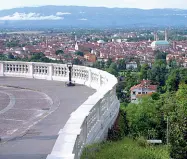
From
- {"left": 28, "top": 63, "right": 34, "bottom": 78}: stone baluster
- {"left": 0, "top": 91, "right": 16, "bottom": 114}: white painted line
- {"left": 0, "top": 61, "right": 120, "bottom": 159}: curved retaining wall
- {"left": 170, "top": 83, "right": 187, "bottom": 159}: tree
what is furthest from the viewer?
{"left": 28, "top": 63, "right": 34, "bottom": 78}: stone baluster

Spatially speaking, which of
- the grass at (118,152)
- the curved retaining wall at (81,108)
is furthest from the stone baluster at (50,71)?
the grass at (118,152)

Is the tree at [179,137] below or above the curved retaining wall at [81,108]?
below

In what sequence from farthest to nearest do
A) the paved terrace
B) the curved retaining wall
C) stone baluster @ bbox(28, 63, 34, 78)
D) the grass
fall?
1. stone baluster @ bbox(28, 63, 34, 78)
2. the paved terrace
3. the grass
4. the curved retaining wall

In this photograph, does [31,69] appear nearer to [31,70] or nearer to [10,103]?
[31,70]

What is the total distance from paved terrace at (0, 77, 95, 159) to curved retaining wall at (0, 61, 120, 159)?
45 centimetres

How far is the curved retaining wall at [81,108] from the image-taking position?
5.54 metres

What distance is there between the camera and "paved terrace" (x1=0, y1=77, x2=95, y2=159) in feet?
22.1

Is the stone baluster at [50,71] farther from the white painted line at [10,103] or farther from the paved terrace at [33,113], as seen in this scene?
the white painted line at [10,103]

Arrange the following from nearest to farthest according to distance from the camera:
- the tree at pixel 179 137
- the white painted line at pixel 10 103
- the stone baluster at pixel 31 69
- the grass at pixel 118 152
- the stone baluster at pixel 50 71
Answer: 1. the grass at pixel 118 152
2. the white painted line at pixel 10 103
3. the tree at pixel 179 137
4. the stone baluster at pixel 50 71
5. the stone baluster at pixel 31 69

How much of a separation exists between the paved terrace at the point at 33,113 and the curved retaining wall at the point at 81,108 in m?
0.45

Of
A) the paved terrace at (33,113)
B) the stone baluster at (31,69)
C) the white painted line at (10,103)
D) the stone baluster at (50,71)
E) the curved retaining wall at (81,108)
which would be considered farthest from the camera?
the stone baluster at (31,69)

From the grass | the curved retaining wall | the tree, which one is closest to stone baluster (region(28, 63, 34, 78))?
the curved retaining wall

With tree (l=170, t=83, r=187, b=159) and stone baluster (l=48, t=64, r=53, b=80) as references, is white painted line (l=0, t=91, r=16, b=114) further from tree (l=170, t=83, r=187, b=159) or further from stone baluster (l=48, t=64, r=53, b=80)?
tree (l=170, t=83, r=187, b=159)

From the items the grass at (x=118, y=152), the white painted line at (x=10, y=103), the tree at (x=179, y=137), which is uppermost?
the grass at (x=118, y=152)
